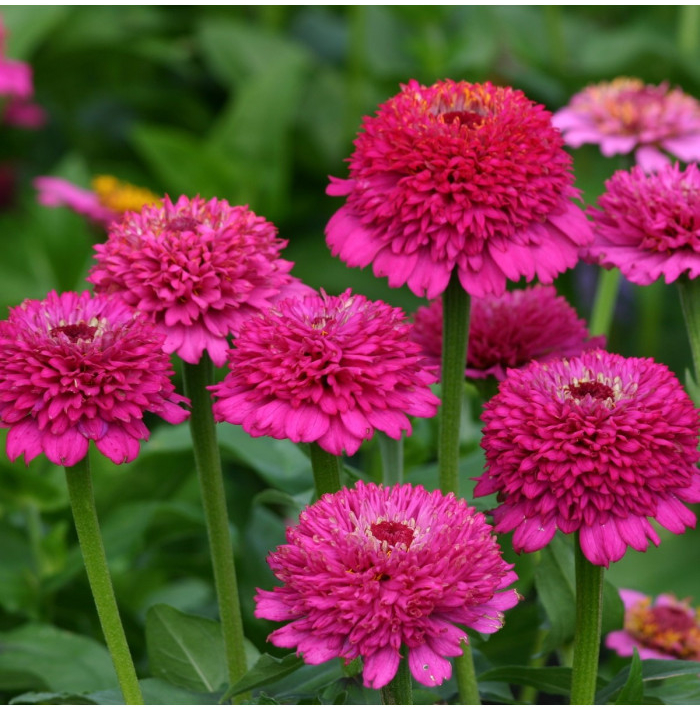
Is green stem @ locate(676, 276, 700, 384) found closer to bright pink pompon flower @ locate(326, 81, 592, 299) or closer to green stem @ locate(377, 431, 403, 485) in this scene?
bright pink pompon flower @ locate(326, 81, 592, 299)

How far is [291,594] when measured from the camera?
579mm

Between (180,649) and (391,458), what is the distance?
0.19 m

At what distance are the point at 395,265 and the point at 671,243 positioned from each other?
0.17 meters

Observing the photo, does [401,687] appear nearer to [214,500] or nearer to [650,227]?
[214,500]

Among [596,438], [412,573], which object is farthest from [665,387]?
[412,573]

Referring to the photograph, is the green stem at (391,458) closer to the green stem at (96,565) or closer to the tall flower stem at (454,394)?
the tall flower stem at (454,394)

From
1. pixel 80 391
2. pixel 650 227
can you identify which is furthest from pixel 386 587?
pixel 650 227

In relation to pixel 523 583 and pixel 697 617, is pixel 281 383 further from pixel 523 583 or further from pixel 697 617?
pixel 697 617

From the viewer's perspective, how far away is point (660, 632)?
2.89 ft

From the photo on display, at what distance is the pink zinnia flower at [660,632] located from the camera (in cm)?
87

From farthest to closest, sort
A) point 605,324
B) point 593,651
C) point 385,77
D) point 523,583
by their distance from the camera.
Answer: point 385,77, point 605,324, point 523,583, point 593,651

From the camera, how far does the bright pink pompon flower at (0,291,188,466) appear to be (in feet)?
2.01

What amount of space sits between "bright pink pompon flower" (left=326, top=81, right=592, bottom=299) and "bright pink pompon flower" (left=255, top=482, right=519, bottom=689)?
0.14m

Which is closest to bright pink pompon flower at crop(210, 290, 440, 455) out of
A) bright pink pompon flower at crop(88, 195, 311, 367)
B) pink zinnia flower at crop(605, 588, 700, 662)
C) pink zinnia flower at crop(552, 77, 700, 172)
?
bright pink pompon flower at crop(88, 195, 311, 367)
